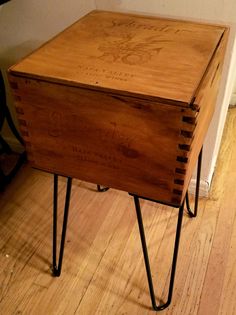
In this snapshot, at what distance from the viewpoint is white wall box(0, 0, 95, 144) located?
122 cm

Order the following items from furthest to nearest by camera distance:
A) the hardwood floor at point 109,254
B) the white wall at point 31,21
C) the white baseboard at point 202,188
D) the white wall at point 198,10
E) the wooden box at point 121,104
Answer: the white baseboard at point 202,188 < the white wall at point 31,21 < the hardwood floor at point 109,254 < the white wall at point 198,10 < the wooden box at point 121,104

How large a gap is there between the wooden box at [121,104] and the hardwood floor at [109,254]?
0.50 metres

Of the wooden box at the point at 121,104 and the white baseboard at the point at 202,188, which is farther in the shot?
the white baseboard at the point at 202,188

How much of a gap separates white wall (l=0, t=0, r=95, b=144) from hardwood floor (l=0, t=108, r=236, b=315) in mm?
603

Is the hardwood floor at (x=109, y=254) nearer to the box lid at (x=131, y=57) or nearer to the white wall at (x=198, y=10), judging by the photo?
the white wall at (x=198, y=10)

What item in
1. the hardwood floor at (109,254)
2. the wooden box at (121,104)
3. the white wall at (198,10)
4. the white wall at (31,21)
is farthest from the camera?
the white wall at (31,21)

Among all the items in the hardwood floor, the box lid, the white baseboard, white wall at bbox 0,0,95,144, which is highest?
the box lid

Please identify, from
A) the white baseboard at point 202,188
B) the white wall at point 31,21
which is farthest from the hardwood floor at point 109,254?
the white wall at point 31,21

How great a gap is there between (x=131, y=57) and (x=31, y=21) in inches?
27.8

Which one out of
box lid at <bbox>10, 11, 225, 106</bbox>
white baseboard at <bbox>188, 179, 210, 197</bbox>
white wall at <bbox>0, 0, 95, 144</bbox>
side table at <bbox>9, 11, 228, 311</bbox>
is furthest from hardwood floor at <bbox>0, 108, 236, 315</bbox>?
box lid at <bbox>10, 11, 225, 106</bbox>

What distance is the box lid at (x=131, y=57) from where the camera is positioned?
68 centimetres

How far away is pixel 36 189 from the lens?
154cm

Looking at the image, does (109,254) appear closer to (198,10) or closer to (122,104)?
(122,104)

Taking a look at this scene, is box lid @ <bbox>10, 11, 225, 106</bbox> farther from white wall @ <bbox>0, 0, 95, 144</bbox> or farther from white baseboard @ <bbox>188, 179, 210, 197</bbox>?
white baseboard @ <bbox>188, 179, 210, 197</bbox>
